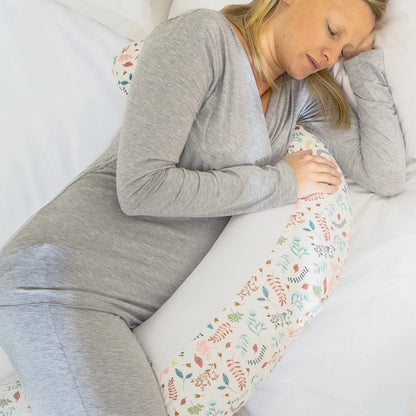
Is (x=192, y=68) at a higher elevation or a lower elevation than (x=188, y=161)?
higher

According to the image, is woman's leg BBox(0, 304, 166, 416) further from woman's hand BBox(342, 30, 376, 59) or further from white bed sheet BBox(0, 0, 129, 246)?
woman's hand BBox(342, 30, 376, 59)

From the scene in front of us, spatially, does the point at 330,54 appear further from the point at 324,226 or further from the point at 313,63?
the point at 324,226

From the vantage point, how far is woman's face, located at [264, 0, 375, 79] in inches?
45.0

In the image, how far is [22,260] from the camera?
102 cm

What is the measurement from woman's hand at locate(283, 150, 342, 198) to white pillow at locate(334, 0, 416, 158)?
0.22m

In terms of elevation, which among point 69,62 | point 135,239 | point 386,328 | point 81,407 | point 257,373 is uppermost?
point 69,62

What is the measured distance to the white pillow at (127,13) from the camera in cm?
154

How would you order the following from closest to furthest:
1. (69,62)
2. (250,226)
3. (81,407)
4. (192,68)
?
(81,407) < (192,68) < (250,226) < (69,62)

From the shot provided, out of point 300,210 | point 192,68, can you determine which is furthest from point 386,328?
point 192,68

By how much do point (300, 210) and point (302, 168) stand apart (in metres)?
0.09

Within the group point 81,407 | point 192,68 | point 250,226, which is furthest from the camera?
point 250,226

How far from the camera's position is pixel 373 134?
131 cm

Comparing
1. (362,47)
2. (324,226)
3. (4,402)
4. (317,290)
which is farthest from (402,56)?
(4,402)

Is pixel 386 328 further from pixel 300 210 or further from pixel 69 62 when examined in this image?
pixel 69 62
